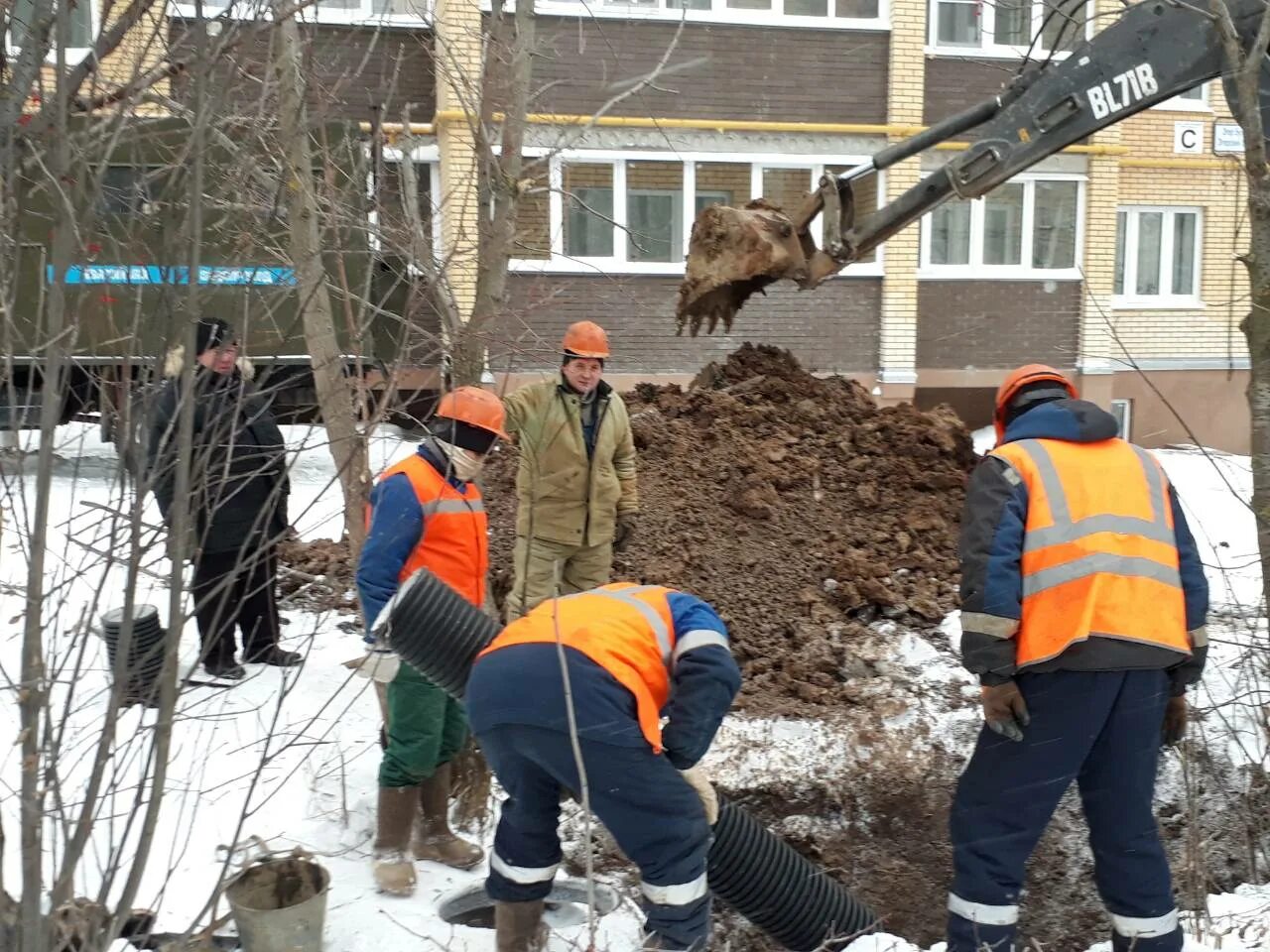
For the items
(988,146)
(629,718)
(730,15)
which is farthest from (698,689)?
(730,15)

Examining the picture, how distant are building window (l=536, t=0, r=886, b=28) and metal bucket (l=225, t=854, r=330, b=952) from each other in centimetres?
1050

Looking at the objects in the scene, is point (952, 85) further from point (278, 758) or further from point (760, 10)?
point (278, 758)

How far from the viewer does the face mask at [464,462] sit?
391 cm

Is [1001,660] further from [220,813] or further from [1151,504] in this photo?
[220,813]

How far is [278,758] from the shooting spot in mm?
4688

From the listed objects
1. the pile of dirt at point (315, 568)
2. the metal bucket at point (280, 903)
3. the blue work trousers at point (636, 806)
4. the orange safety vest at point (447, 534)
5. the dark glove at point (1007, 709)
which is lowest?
the metal bucket at point (280, 903)

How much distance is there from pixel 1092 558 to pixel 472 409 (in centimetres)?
204

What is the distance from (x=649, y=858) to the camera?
3.11 metres

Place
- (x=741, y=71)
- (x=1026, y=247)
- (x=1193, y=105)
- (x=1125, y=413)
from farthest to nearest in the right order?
(x=1193, y=105)
(x=1125, y=413)
(x=1026, y=247)
(x=741, y=71)

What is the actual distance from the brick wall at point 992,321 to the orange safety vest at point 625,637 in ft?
36.7

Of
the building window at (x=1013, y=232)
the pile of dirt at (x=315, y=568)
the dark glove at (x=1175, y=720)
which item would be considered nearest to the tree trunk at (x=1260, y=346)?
the dark glove at (x=1175, y=720)

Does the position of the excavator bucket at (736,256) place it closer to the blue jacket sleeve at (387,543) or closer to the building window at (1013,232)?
the blue jacket sleeve at (387,543)

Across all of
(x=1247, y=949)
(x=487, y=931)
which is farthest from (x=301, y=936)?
(x=1247, y=949)

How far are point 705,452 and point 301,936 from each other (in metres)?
4.71
